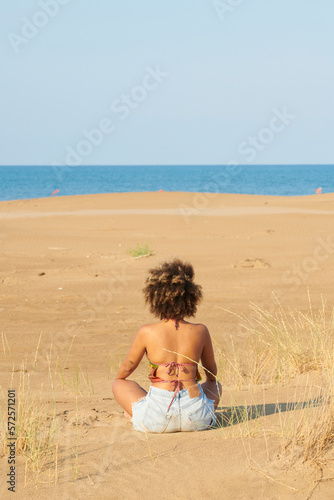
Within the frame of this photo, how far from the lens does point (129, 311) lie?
9484 mm

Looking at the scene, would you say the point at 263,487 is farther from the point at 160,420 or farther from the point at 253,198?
the point at 253,198

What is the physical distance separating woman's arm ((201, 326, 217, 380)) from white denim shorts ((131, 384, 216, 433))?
336mm

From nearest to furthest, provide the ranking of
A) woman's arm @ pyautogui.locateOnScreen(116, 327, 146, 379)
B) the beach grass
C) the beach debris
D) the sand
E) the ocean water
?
1. the sand
2. the beach grass
3. woman's arm @ pyautogui.locateOnScreen(116, 327, 146, 379)
4. the beach debris
5. the ocean water

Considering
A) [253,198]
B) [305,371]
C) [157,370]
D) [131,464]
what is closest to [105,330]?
[305,371]

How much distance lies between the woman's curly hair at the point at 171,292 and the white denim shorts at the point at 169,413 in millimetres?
522

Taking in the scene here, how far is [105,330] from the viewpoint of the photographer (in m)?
8.43

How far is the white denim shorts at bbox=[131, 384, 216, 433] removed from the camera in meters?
4.21

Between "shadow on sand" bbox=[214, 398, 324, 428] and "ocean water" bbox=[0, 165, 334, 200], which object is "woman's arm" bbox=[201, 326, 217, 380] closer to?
"shadow on sand" bbox=[214, 398, 324, 428]

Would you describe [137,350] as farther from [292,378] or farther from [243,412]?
[292,378]

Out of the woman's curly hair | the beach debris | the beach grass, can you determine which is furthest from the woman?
the beach debris

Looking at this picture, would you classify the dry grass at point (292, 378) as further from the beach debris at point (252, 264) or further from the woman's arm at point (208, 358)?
the beach debris at point (252, 264)

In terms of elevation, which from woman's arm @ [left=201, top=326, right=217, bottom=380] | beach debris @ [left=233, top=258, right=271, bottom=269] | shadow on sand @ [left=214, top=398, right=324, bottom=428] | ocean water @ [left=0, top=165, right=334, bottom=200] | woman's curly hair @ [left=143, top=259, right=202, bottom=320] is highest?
ocean water @ [left=0, top=165, right=334, bottom=200]

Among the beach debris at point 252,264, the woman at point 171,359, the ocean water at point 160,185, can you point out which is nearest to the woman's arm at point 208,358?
the woman at point 171,359

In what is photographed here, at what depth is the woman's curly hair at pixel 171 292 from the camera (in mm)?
4297
